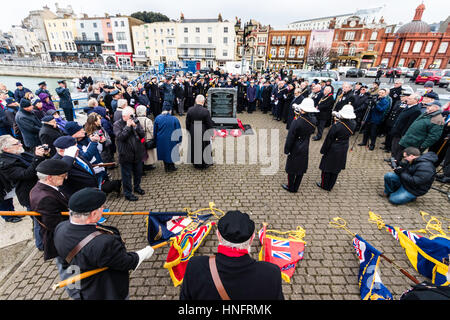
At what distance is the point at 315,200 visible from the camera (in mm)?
5137

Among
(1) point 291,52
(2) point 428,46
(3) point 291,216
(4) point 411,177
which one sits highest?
(2) point 428,46

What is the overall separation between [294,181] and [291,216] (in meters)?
1.13

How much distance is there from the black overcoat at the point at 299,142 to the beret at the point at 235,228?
3597 mm

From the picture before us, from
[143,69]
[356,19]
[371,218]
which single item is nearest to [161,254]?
[371,218]

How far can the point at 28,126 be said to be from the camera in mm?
5758

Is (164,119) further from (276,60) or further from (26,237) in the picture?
(276,60)

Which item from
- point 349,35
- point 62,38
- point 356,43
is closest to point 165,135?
point 356,43

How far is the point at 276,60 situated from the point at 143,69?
33.2 metres

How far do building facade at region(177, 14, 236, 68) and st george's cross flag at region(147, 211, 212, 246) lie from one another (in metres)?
47.5

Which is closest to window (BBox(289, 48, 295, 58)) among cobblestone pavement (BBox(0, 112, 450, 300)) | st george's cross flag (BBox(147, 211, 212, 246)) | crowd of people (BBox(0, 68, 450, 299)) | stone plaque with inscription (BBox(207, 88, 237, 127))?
crowd of people (BBox(0, 68, 450, 299))

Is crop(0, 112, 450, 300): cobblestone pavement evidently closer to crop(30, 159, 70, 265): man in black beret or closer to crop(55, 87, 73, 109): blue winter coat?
crop(30, 159, 70, 265): man in black beret

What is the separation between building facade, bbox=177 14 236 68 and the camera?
150 ft

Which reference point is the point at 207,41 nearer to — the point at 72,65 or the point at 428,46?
the point at 72,65

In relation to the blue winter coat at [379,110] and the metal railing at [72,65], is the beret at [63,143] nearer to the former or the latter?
the blue winter coat at [379,110]
